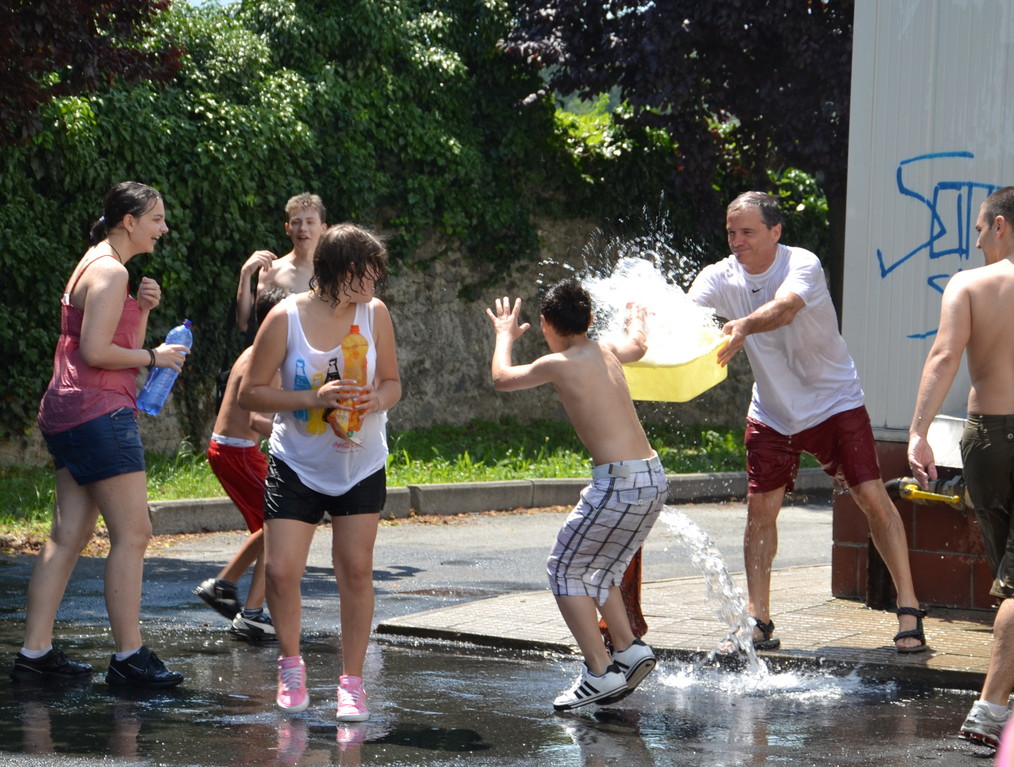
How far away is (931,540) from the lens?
746 cm

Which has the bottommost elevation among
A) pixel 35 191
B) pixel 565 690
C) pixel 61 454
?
pixel 565 690

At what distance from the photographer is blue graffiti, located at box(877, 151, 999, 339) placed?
291 inches

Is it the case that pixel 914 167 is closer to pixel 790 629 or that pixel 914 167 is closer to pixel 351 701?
pixel 790 629

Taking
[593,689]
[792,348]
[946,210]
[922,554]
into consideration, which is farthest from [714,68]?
[593,689]

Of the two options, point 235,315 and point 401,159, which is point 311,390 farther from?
point 401,159

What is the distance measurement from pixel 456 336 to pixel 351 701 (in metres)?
12.0

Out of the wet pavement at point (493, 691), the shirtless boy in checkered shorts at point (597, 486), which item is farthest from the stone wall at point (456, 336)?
the shirtless boy in checkered shorts at point (597, 486)

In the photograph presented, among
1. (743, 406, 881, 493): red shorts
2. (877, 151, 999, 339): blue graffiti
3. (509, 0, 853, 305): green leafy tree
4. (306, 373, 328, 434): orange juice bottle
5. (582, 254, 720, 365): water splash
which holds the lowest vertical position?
(743, 406, 881, 493): red shorts

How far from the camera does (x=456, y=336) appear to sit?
667 inches

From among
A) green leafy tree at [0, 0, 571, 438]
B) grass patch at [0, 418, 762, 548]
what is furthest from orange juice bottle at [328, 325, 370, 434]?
green leafy tree at [0, 0, 571, 438]

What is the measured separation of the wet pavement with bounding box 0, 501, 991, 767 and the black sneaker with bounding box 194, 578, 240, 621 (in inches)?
5.3

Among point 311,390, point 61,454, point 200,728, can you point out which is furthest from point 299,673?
point 61,454

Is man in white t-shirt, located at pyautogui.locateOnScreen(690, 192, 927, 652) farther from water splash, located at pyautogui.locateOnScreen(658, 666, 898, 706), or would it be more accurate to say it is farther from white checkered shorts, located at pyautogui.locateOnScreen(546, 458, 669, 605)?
white checkered shorts, located at pyautogui.locateOnScreen(546, 458, 669, 605)

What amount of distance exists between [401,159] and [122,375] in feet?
36.6
